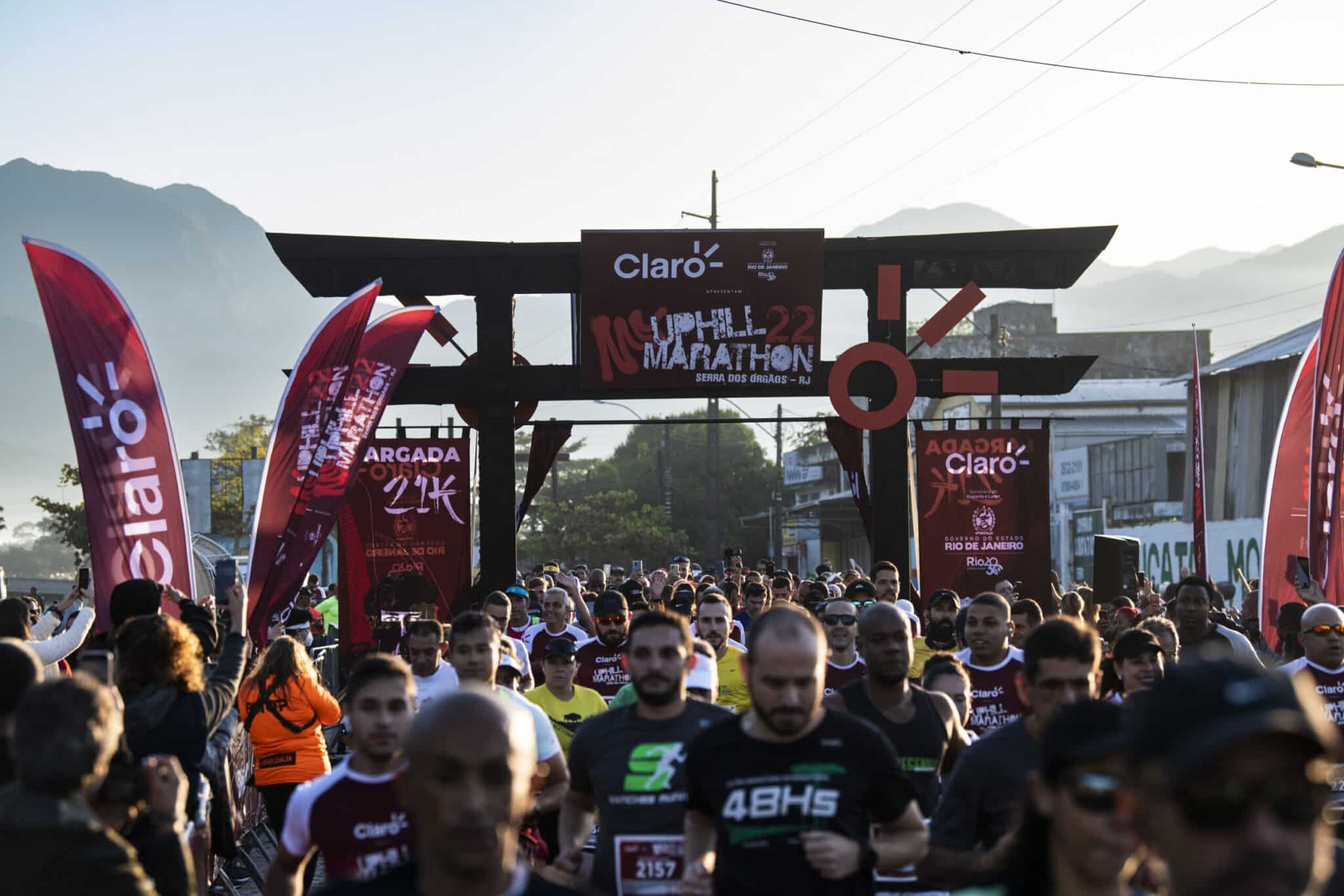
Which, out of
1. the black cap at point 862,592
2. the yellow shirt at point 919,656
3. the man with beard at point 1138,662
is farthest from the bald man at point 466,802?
the black cap at point 862,592

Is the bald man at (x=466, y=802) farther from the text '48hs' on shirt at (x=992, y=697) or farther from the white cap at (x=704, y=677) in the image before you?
the text '48hs' on shirt at (x=992, y=697)

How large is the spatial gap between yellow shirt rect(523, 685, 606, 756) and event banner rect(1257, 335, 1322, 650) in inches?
240

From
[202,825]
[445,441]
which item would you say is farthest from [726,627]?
[445,441]

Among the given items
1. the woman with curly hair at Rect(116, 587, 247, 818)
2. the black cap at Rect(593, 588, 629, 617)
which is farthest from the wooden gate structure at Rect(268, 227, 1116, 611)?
the woman with curly hair at Rect(116, 587, 247, 818)

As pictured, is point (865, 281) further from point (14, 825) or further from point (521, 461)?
point (521, 461)

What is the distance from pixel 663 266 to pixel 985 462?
512cm

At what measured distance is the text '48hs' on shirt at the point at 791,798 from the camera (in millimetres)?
4629

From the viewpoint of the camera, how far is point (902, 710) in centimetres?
660

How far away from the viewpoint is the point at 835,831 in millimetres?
4660

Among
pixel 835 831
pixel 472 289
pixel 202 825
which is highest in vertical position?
pixel 472 289

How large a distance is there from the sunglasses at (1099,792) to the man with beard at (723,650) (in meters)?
7.73

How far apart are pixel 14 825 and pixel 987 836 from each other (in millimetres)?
3089

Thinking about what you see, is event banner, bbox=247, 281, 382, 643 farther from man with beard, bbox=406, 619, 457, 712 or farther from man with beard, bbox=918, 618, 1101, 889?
man with beard, bbox=918, 618, 1101, 889

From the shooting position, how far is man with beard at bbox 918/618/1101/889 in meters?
5.12
